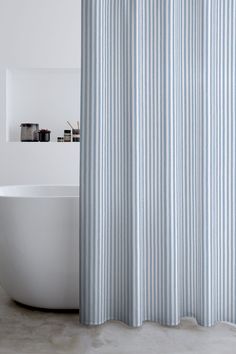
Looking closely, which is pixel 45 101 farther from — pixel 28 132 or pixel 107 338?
pixel 107 338

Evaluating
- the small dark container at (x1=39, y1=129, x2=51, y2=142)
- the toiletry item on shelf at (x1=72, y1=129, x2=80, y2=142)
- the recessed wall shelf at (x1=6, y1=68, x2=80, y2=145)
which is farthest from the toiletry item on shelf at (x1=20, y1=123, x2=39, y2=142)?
the toiletry item on shelf at (x1=72, y1=129, x2=80, y2=142)

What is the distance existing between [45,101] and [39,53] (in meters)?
0.44

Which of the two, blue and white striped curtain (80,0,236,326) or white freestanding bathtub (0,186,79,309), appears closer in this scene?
blue and white striped curtain (80,0,236,326)

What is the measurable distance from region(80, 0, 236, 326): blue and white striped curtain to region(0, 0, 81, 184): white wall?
1.74 metres

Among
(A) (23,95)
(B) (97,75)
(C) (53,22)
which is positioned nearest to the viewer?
(B) (97,75)

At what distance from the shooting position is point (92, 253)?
5.24ft

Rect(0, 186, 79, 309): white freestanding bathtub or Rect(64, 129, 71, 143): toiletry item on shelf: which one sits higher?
Rect(64, 129, 71, 143): toiletry item on shelf

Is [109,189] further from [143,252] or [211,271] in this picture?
[211,271]

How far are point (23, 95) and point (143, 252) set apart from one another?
2384mm

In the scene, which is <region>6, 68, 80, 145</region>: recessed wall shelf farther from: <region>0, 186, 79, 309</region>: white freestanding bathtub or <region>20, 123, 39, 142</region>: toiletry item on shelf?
<region>0, 186, 79, 309</region>: white freestanding bathtub

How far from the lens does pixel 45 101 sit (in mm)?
3602

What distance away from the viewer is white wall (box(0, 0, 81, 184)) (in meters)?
3.30

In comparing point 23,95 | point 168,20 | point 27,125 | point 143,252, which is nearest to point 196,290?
point 143,252

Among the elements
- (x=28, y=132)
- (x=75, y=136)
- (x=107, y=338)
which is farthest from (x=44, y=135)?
(x=107, y=338)
